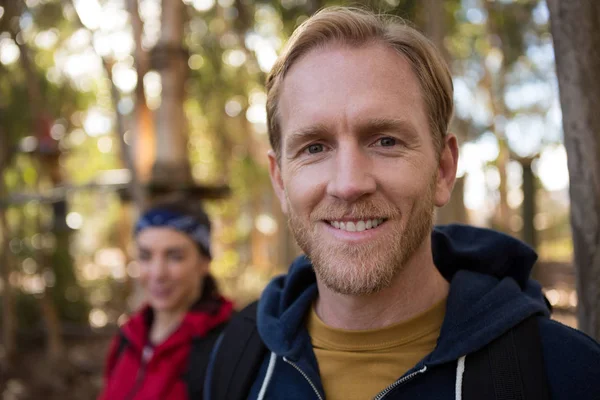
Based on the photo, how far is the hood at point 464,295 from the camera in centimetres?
160

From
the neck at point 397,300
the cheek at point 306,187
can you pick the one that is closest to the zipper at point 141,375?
the neck at point 397,300

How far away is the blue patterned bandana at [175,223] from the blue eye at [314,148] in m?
1.90

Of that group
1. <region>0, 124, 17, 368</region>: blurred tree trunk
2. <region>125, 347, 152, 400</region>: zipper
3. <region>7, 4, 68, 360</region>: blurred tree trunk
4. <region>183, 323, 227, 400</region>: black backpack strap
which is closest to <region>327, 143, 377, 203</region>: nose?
<region>183, 323, 227, 400</region>: black backpack strap

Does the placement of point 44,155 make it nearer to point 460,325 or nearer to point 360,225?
point 360,225

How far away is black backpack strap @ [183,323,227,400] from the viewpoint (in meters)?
2.98

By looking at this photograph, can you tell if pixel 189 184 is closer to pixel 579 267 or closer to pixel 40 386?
pixel 579 267

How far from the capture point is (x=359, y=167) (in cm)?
164

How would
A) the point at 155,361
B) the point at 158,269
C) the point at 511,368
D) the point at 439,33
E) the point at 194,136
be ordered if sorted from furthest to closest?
the point at 194,136 → the point at 439,33 → the point at 158,269 → the point at 155,361 → the point at 511,368

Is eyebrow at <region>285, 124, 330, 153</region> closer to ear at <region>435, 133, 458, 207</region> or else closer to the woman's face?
ear at <region>435, 133, 458, 207</region>

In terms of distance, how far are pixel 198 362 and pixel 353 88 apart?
191 cm

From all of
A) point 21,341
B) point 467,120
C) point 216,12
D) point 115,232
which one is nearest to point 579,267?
point 467,120

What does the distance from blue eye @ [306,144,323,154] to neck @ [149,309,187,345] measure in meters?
1.96

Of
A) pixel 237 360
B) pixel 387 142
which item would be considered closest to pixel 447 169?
pixel 387 142

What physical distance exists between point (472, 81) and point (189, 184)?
37.0 ft
